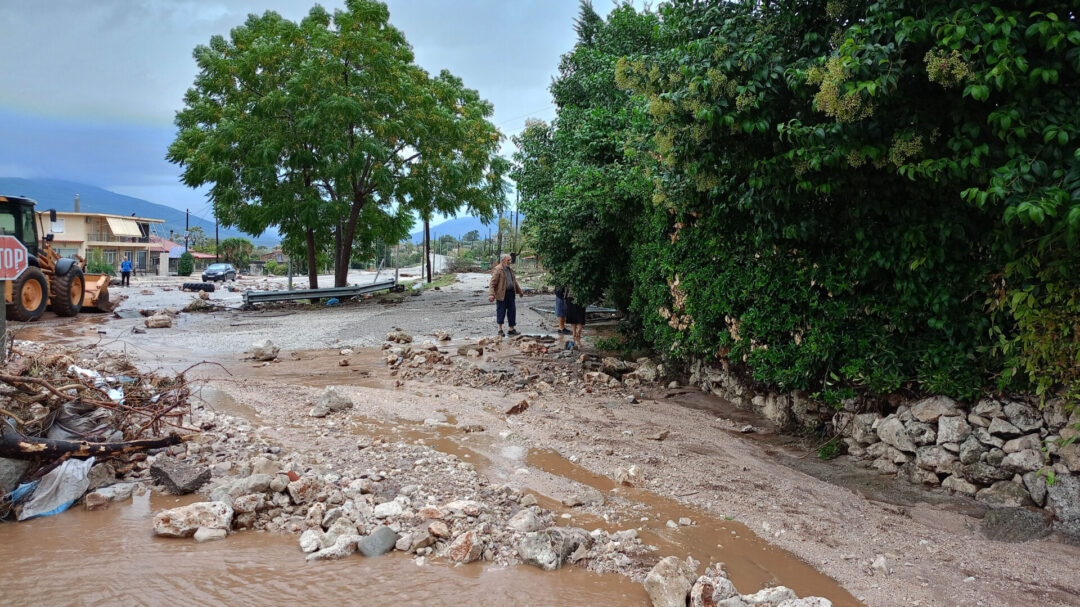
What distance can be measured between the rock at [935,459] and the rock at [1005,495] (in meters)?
0.29

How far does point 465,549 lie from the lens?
370 centimetres

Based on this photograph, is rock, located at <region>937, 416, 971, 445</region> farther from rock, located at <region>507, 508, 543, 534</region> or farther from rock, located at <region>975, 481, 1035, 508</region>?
rock, located at <region>507, 508, 543, 534</region>

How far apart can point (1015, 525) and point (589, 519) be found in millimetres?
2885

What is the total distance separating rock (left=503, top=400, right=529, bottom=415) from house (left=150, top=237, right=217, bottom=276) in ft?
176

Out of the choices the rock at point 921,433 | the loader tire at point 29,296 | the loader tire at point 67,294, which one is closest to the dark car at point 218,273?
the loader tire at point 67,294

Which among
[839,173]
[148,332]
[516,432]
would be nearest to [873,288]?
[839,173]

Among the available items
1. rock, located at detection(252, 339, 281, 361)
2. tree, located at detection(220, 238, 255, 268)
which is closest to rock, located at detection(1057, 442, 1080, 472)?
rock, located at detection(252, 339, 281, 361)

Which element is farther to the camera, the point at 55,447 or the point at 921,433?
the point at 921,433

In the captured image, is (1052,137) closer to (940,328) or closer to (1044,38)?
(1044,38)

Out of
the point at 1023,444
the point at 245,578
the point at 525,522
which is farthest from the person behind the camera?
the point at 1023,444

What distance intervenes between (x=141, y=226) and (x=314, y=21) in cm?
4433

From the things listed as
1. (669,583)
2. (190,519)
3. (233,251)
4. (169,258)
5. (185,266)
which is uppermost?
(233,251)

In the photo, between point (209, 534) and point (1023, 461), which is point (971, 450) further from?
point (209, 534)

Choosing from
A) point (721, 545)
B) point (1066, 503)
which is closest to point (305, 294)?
point (721, 545)
